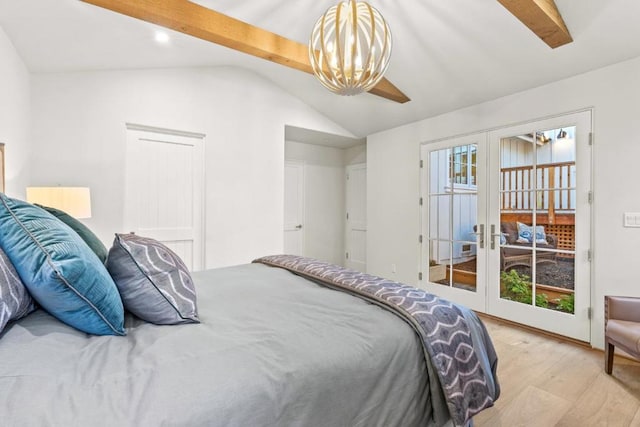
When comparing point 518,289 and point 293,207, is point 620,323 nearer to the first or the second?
point 518,289

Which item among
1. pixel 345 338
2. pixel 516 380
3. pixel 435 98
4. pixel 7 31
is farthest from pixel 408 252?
pixel 7 31

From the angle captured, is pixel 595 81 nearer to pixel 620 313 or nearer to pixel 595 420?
pixel 620 313

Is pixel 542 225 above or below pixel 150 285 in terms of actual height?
above

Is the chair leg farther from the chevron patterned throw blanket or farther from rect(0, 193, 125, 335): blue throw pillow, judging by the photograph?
rect(0, 193, 125, 335): blue throw pillow

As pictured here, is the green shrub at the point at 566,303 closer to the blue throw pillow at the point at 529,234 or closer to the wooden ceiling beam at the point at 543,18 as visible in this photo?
the blue throw pillow at the point at 529,234

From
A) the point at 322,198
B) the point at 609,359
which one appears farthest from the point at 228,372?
the point at 322,198

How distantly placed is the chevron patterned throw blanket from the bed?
11mm

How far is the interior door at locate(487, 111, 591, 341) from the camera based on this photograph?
2.85 m

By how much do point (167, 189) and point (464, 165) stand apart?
11.2 feet

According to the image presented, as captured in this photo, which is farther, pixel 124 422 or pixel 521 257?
pixel 521 257

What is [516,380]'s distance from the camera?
2.20 m

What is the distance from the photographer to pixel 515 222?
331cm

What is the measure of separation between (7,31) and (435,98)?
12.4 ft

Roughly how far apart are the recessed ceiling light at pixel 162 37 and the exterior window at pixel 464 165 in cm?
324
